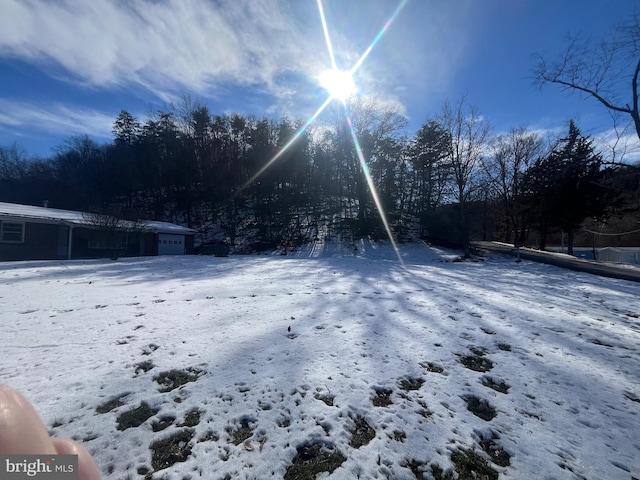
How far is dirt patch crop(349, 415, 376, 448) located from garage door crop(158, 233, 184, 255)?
21.5 meters

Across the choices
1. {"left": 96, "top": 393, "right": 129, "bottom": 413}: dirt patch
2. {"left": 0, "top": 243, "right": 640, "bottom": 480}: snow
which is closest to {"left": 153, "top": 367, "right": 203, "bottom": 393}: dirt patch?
{"left": 0, "top": 243, "right": 640, "bottom": 480}: snow

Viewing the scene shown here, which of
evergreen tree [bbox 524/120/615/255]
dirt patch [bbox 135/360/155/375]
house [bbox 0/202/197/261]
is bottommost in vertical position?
dirt patch [bbox 135/360/155/375]

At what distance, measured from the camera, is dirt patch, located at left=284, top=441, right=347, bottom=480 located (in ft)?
6.55

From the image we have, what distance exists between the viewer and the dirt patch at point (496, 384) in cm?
308

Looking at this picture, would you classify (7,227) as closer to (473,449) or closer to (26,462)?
(26,462)

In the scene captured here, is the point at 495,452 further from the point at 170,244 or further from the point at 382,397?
the point at 170,244

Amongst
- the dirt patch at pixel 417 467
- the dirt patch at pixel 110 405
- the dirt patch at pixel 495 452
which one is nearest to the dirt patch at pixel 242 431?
the dirt patch at pixel 110 405

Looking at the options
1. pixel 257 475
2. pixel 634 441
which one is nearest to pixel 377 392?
pixel 257 475

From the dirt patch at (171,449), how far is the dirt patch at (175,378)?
717mm

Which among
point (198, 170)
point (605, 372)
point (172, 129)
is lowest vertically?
point (605, 372)

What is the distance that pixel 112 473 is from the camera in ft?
6.34

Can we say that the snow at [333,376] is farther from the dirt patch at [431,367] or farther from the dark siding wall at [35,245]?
the dark siding wall at [35,245]

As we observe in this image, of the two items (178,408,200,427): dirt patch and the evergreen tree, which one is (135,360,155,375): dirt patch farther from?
the evergreen tree

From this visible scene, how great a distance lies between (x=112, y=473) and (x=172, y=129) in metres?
38.6
